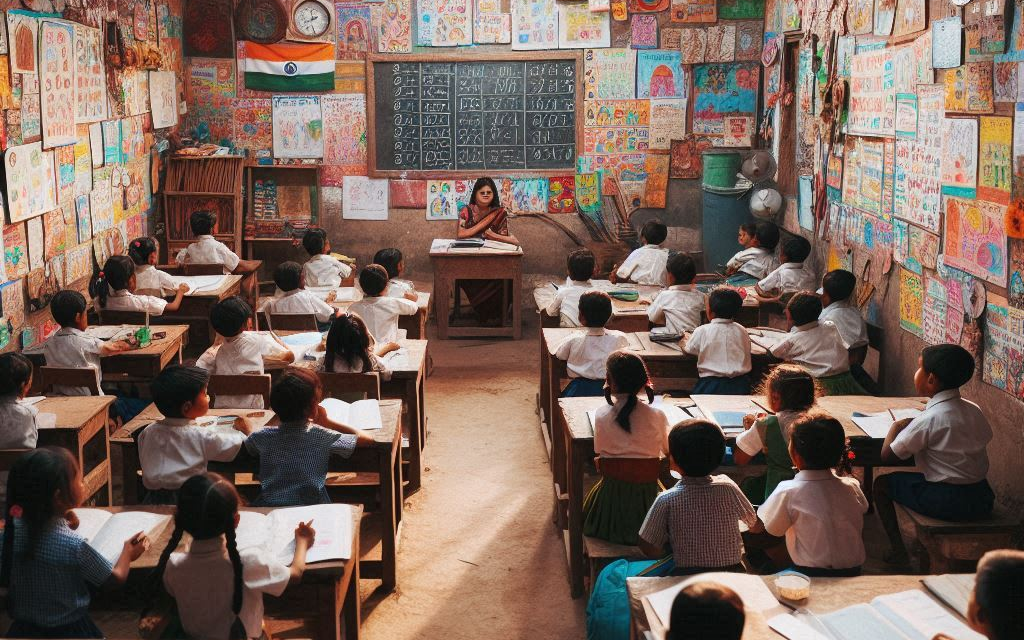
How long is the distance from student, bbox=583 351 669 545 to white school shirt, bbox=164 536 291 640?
139 centimetres

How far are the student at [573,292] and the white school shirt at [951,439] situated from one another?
8.23 ft

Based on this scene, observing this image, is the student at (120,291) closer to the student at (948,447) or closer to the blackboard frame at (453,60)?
the blackboard frame at (453,60)

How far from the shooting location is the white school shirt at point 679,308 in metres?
5.87

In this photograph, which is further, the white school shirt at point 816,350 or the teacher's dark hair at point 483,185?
the teacher's dark hair at point 483,185

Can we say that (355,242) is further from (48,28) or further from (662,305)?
(662,305)

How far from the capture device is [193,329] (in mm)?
6672

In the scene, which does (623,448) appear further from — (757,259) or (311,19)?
(311,19)

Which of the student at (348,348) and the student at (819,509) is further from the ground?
the student at (348,348)

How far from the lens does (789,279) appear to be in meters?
6.91

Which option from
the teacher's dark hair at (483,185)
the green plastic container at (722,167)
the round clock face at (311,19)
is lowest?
the teacher's dark hair at (483,185)

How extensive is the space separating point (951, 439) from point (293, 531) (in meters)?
2.34

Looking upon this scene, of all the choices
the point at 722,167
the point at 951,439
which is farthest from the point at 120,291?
the point at 722,167

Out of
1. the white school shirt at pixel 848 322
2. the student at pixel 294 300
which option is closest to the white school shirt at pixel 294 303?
the student at pixel 294 300

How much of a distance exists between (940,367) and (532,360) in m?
4.16
